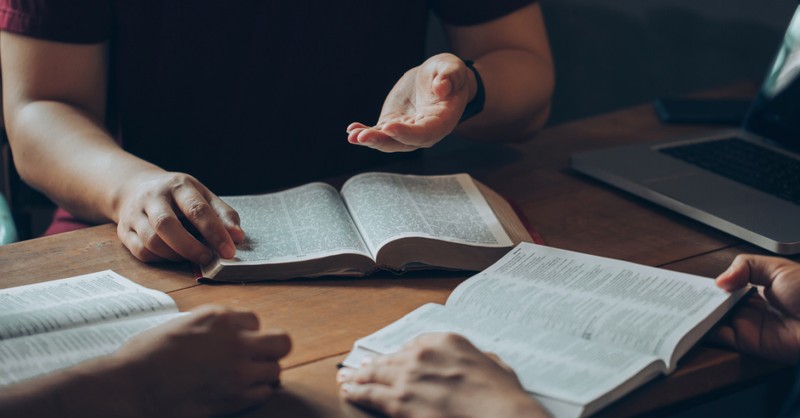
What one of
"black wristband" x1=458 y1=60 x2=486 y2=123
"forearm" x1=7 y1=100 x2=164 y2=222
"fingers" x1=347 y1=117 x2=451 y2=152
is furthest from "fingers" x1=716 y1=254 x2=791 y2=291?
"forearm" x1=7 y1=100 x2=164 y2=222

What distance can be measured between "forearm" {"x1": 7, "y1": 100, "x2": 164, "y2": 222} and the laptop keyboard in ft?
2.61

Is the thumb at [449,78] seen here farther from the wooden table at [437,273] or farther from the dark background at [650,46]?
the dark background at [650,46]

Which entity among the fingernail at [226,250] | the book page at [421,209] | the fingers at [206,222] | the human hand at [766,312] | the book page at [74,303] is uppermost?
the human hand at [766,312]

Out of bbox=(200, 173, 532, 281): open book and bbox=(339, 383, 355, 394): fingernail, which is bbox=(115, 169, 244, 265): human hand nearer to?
bbox=(200, 173, 532, 281): open book

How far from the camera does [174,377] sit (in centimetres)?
72

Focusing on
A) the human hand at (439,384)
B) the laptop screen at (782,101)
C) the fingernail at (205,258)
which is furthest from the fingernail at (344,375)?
the laptop screen at (782,101)

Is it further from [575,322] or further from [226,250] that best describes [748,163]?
[226,250]

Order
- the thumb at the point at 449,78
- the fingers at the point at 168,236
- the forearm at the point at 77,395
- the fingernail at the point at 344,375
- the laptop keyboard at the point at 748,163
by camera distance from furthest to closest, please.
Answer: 1. the laptop keyboard at the point at 748,163
2. the thumb at the point at 449,78
3. the fingers at the point at 168,236
4. the fingernail at the point at 344,375
5. the forearm at the point at 77,395

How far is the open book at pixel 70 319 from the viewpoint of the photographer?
77 cm

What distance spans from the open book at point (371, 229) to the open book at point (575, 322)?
0.21 feet

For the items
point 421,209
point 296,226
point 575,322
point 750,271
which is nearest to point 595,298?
point 575,322

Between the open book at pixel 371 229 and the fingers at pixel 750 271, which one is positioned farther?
the open book at pixel 371 229

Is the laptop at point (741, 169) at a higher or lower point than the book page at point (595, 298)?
higher

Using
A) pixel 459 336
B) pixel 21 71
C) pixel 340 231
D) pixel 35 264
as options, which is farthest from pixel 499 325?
pixel 21 71
